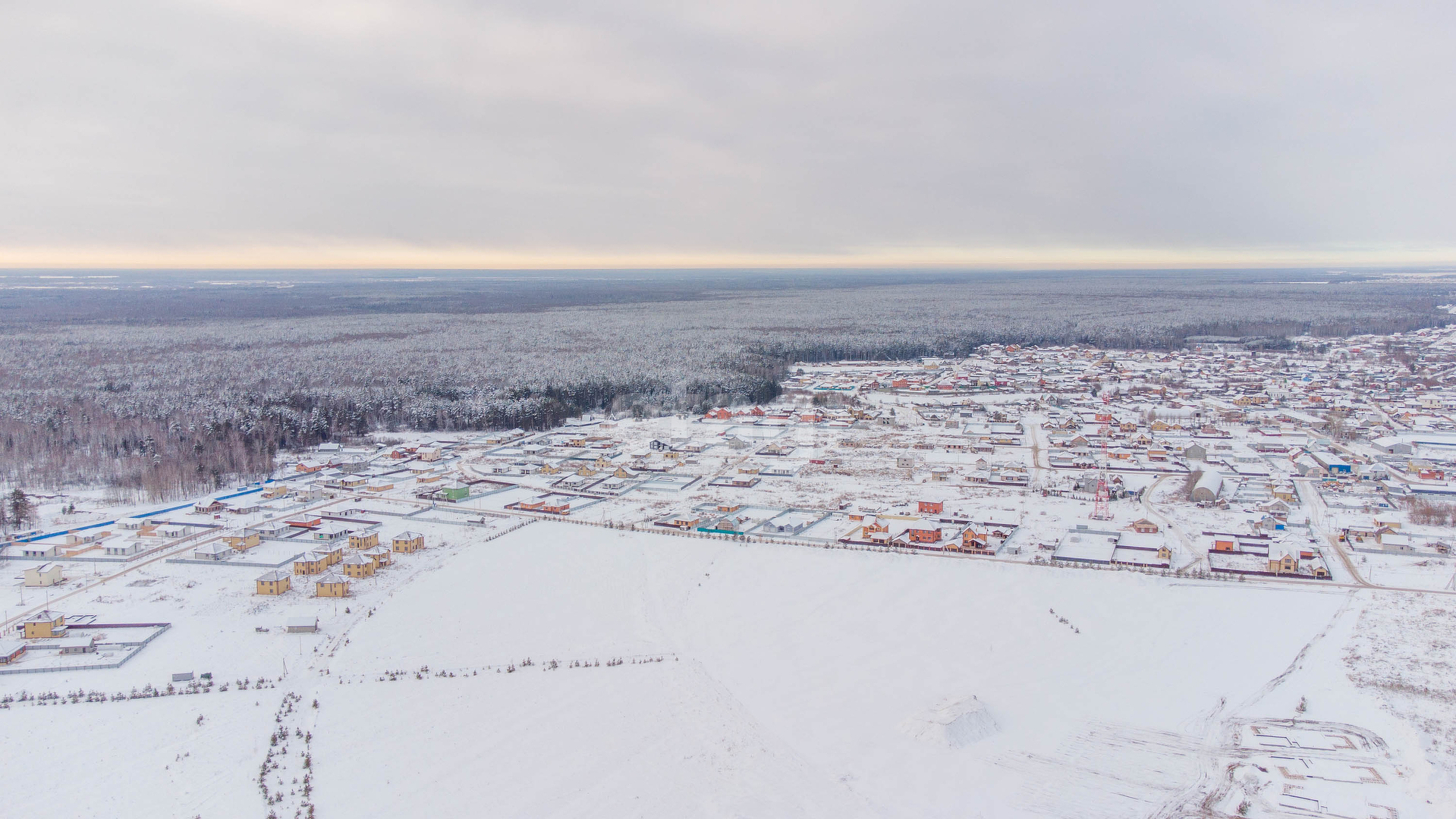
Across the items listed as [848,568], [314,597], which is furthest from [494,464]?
[848,568]

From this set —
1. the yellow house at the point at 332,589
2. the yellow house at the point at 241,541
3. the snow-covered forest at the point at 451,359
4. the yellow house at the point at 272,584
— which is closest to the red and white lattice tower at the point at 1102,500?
the yellow house at the point at 332,589

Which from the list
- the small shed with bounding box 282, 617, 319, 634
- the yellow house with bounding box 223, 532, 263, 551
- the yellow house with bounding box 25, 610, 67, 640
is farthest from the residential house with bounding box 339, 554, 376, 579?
the yellow house with bounding box 25, 610, 67, 640

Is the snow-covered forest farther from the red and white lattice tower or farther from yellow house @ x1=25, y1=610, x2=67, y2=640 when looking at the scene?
the red and white lattice tower

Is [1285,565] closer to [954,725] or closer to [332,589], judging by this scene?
[954,725]

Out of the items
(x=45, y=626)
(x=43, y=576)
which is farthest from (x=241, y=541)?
(x=45, y=626)

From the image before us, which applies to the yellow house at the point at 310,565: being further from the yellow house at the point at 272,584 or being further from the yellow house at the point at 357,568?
the yellow house at the point at 272,584

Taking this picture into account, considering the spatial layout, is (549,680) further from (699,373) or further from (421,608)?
(699,373)
